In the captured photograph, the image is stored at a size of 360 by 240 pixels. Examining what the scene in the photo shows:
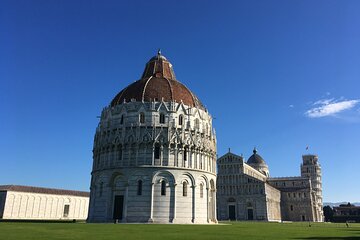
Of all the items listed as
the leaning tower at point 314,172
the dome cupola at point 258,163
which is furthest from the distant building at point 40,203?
the leaning tower at point 314,172

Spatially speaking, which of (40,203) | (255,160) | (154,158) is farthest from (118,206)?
(255,160)

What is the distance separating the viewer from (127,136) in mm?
46688

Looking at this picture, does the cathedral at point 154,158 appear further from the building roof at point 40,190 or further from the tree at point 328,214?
the tree at point 328,214

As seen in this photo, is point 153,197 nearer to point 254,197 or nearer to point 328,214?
point 254,197

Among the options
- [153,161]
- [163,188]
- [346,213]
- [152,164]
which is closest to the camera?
[163,188]

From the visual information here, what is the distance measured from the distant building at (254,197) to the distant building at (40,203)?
4193 cm

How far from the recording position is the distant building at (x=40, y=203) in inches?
2921

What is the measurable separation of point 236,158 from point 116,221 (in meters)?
67.8

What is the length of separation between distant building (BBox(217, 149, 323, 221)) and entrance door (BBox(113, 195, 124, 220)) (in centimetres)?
6087

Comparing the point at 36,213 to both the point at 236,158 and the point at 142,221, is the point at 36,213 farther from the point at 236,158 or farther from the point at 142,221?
the point at 236,158

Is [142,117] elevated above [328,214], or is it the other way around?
[142,117]

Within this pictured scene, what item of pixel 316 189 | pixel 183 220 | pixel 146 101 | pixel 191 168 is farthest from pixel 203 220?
pixel 316 189

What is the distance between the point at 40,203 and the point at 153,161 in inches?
1938

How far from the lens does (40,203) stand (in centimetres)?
8088
